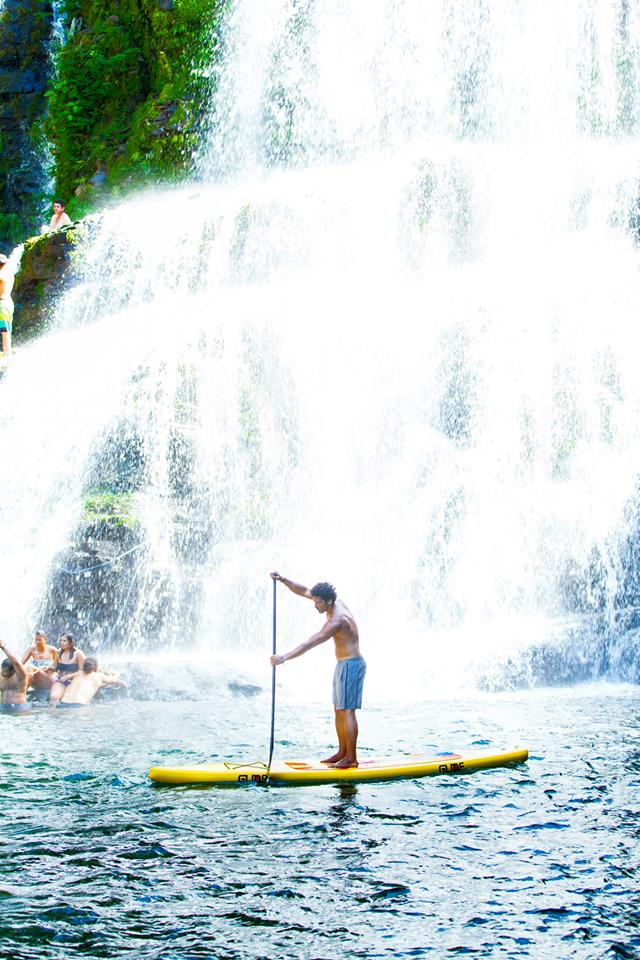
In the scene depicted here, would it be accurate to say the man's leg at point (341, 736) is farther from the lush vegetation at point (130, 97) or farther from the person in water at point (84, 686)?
the lush vegetation at point (130, 97)

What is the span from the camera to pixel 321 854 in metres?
6.43

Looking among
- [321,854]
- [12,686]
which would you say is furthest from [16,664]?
[321,854]

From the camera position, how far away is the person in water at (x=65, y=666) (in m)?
12.3

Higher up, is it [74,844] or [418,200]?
[418,200]

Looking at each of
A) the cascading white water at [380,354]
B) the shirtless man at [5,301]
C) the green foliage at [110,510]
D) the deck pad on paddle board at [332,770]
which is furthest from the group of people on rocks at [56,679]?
the shirtless man at [5,301]

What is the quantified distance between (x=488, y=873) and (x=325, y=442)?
41.3ft

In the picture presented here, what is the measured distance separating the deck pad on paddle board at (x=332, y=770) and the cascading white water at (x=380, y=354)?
4.26 meters

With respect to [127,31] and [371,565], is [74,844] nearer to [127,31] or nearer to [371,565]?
[371,565]

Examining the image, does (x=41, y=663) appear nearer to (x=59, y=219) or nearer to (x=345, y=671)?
(x=345, y=671)

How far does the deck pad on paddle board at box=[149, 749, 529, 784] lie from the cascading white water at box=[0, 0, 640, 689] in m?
4.26

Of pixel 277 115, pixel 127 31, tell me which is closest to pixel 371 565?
pixel 277 115

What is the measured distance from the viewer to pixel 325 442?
60.1ft

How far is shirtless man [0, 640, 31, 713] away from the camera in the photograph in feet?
38.7

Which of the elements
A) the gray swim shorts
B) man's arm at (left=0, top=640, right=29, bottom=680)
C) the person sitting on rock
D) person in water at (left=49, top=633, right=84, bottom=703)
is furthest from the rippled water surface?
the person sitting on rock
